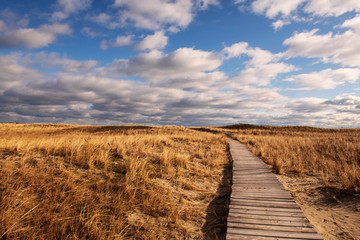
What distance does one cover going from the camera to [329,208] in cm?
544

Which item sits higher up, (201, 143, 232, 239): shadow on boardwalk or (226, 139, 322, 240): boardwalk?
(226, 139, 322, 240): boardwalk

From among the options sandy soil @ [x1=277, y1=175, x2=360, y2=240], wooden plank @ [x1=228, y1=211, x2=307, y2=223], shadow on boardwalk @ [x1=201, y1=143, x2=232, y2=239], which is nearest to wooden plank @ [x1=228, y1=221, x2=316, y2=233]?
wooden plank @ [x1=228, y1=211, x2=307, y2=223]

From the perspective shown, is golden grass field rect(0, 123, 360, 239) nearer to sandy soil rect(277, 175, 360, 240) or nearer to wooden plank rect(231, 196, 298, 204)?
sandy soil rect(277, 175, 360, 240)

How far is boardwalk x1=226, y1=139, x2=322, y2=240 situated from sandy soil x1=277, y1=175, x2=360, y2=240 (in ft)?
2.20

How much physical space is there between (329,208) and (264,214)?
2.58 metres

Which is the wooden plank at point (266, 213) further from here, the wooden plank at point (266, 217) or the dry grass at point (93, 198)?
the dry grass at point (93, 198)

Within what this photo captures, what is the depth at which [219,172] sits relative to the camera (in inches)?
352

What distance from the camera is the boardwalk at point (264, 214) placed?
3676mm

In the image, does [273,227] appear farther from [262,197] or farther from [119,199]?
[119,199]

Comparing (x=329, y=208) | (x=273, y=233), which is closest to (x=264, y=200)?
(x=273, y=233)

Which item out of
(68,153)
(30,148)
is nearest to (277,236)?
(68,153)

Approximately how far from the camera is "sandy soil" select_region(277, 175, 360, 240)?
4.26 metres

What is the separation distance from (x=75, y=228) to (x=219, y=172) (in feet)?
21.7

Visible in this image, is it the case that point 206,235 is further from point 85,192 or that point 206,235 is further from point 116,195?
point 85,192
